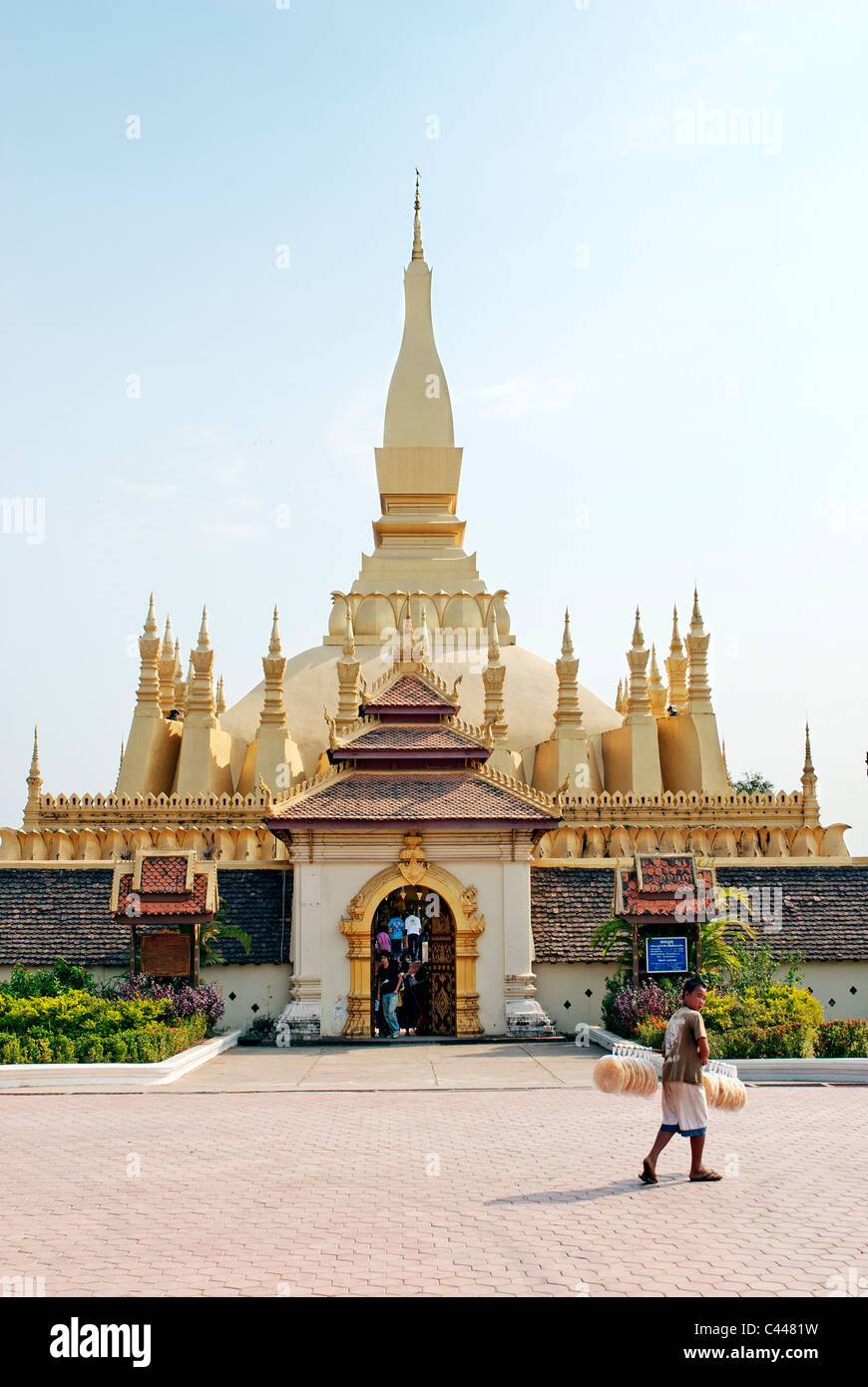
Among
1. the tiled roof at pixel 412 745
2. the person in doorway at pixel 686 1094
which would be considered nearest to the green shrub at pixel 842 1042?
the tiled roof at pixel 412 745

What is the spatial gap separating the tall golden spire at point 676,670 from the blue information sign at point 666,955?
16676mm

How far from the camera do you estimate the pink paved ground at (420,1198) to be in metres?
7.57

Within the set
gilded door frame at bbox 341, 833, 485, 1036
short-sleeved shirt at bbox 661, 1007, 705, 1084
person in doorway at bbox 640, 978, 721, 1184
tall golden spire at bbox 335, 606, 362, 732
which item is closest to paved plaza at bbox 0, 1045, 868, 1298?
person in doorway at bbox 640, 978, 721, 1184

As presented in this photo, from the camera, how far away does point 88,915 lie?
22219 mm

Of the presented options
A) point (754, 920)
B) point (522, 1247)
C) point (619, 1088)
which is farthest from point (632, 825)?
point (522, 1247)

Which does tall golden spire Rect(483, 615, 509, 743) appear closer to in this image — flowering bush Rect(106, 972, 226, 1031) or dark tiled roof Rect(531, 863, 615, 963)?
dark tiled roof Rect(531, 863, 615, 963)

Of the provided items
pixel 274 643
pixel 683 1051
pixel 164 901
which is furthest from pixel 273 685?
pixel 683 1051

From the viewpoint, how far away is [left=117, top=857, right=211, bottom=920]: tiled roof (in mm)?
19500

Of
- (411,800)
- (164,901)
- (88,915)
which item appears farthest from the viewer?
(88,915)

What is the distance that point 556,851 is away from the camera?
26859 millimetres

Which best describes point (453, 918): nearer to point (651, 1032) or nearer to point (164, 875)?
point (651, 1032)

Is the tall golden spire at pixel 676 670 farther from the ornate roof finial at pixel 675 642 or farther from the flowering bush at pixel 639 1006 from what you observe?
the flowering bush at pixel 639 1006

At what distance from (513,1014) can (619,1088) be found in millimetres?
9274

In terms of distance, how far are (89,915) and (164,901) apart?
317 centimetres
